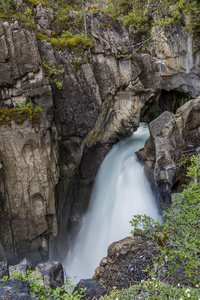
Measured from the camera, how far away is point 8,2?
12.4 m

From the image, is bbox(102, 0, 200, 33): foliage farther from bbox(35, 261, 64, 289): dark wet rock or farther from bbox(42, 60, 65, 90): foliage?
bbox(35, 261, 64, 289): dark wet rock

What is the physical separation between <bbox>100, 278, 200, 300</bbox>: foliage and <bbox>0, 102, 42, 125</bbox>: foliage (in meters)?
8.57

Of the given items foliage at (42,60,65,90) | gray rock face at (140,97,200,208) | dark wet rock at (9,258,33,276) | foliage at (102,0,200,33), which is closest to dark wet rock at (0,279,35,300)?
dark wet rock at (9,258,33,276)

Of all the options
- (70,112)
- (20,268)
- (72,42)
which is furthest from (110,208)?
(72,42)

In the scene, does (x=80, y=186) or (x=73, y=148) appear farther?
(x=80, y=186)

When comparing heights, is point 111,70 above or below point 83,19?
below

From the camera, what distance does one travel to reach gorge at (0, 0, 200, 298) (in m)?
10.5

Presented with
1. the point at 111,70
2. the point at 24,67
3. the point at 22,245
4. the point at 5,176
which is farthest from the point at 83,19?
the point at 22,245

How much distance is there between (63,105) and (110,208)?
7922 mm

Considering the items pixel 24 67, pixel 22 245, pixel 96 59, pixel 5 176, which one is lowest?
pixel 22 245

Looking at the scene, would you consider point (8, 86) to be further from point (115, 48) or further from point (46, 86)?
point (115, 48)

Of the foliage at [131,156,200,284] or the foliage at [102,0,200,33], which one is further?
the foliage at [102,0,200,33]

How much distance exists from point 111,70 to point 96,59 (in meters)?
1.31

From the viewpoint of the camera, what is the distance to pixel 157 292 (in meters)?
3.52
